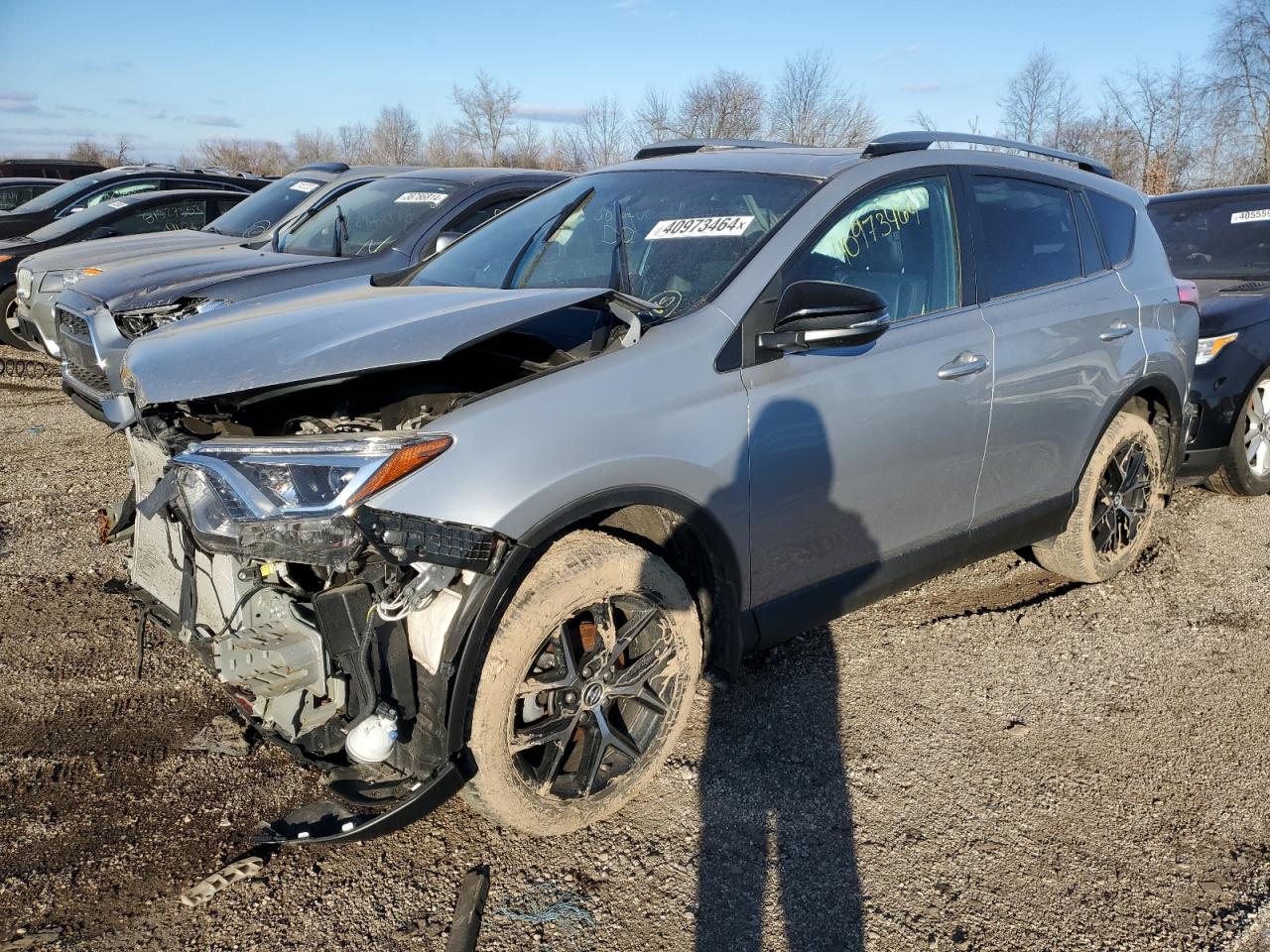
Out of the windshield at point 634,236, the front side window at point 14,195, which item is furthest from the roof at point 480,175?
the front side window at point 14,195

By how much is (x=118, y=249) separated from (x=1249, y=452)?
8.17m

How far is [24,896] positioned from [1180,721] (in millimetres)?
3698

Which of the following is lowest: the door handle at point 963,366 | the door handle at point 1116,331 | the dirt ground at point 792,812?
the dirt ground at point 792,812

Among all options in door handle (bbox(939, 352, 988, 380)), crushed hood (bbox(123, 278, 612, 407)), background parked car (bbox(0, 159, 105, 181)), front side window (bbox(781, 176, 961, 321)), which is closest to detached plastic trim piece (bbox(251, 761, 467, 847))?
crushed hood (bbox(123, 278, 612, 407))

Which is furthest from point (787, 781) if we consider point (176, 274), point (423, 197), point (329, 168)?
point (329, 168)

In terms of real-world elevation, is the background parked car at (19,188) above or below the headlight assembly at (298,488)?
above

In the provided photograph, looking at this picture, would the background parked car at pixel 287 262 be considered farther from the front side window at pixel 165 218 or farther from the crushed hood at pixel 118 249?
the front side window at pixel 165 218

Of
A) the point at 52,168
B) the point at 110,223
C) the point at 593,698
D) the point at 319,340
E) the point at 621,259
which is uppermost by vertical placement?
the point at 52,168

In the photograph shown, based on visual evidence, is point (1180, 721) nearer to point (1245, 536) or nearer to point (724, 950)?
point (724, 950)

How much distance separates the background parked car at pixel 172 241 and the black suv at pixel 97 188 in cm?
244

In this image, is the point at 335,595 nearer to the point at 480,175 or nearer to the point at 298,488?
the point at 298,488

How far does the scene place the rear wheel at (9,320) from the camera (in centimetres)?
920

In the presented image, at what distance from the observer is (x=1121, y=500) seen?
4512 millimetres

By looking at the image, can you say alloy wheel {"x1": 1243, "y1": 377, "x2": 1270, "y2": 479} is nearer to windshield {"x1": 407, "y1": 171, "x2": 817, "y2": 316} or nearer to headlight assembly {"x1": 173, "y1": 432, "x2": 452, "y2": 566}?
windshield {"x1": 407, "y1": 171, "x2": 817, "y2": 316}
